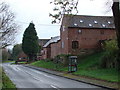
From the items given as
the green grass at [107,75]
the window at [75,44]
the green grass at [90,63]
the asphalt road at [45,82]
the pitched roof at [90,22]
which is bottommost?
the asphalt road at [45,82]

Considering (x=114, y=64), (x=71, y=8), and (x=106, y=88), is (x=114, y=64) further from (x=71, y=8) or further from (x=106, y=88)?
(x=71, y=8)

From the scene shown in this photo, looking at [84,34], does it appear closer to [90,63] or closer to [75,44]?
[75,44]

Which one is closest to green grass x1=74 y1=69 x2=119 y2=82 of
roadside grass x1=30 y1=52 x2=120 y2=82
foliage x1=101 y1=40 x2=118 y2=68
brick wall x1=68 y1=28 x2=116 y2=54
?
roadside grass x1=30 y1=52 x2=120 y2=82

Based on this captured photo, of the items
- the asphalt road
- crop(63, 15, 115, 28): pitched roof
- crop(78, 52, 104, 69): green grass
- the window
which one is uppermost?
crop(63, 15, 115, 28): pitched roof

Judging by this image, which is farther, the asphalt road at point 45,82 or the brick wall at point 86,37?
the brick wall at point 86,37

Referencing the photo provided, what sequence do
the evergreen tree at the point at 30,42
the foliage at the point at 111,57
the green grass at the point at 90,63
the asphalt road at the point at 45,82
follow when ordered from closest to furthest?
the asphalt road at the point at 45,82, the foliage at the point at 111,57, the green grass at the point at 90,63, the evergreen tree at the point at 30,42

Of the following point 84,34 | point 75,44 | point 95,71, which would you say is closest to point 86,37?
point 84,34

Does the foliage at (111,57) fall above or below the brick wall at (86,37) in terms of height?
below

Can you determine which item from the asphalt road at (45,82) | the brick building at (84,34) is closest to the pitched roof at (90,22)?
the brick building at (84,34)

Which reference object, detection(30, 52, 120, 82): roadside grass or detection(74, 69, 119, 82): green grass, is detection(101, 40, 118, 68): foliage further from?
detection(74, 69, 119, 82): green grass

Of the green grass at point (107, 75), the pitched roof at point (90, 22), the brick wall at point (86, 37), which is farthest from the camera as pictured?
the pitched roof at point (90, 22)

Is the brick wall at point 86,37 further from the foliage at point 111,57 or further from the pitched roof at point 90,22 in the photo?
the foliage at point 111,57

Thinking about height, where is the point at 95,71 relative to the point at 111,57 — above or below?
below

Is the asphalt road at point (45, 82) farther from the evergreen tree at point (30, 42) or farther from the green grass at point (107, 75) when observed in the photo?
the evergreen tree at point (30, 42)
